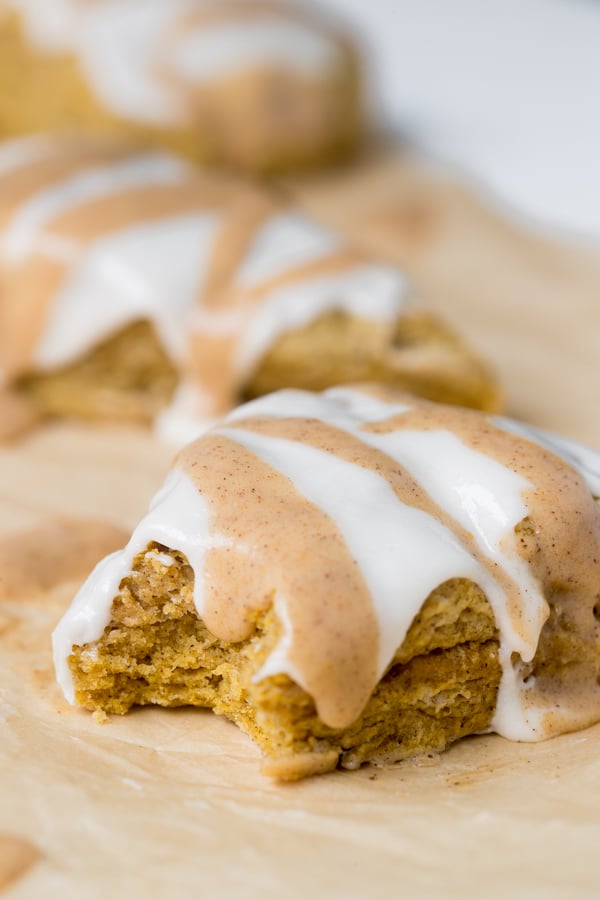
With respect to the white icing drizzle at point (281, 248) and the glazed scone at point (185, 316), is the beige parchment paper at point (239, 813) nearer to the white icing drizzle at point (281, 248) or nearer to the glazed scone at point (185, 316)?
the glazed scone at point (185, 316)

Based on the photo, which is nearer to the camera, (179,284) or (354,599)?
(354,599)

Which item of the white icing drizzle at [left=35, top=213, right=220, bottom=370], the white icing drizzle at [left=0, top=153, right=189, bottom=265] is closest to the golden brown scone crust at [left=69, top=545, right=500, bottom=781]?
the white icing drizzle at [left=35, top=213, right=220, bottom=370]

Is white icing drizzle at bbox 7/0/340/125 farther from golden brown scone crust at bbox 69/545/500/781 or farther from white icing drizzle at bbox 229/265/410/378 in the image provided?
golden brown scone crust at bbox 69/545/500/781

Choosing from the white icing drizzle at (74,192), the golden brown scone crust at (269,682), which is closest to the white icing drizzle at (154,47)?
the white icing drizzle at (74,192)

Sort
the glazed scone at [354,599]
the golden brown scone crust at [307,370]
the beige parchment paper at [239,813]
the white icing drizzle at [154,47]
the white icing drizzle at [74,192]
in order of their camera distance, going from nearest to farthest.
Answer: the beige parchment paper at [239,813]
the glazed scone at [354,599]
the golden brown scone crust at [307,370]
the white icing drizzle at [74,192]
the white icing drizzle at [154,47]

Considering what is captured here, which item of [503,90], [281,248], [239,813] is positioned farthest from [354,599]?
[503,90]

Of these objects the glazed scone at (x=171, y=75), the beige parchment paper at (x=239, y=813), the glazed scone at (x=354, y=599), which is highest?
the glazed scone at (x=171, y=75)

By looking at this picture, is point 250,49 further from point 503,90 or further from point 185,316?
point 185,316
